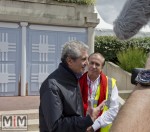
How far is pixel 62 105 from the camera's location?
2729 mm

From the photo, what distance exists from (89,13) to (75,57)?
9.44m

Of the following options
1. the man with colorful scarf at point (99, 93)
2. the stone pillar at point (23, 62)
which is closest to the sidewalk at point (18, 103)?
the stone pillar at point (23, 62)

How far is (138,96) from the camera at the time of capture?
1.10 meters

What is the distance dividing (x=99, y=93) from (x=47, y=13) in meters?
8.35

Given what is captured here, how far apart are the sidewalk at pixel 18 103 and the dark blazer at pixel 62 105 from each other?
19.4ft

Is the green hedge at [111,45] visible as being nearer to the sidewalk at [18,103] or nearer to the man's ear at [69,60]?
the sidewalk at [18,103]

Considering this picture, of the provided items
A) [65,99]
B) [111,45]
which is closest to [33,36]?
[111,45]

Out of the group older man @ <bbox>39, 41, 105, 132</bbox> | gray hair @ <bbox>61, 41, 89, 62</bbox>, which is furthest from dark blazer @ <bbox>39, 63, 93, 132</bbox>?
gray hair @ <bbox>61, 41, 89, 62</bbox>

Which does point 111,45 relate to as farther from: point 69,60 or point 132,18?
point 132,18

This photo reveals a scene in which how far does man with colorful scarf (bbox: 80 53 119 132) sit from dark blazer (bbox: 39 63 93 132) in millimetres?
576

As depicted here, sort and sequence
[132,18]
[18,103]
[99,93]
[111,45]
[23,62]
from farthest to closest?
1. [111,45]
2. [23,62]
3. [18,103]
4. [99,93]
5. [132,18]

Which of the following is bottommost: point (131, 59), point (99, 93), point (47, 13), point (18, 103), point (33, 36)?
point (18, 103)

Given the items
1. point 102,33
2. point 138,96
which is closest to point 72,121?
point 138,96

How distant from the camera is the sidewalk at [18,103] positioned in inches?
351
